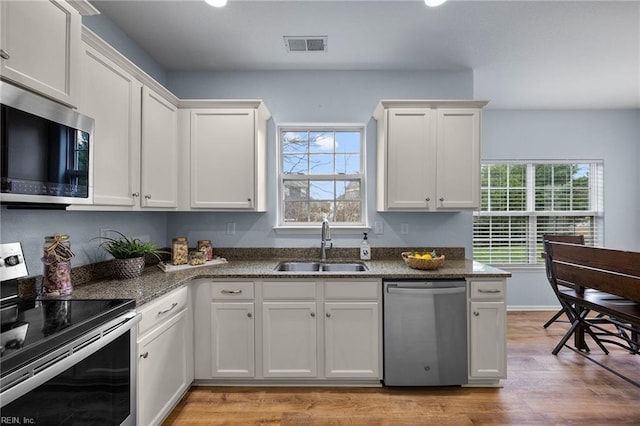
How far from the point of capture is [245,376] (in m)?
2.38

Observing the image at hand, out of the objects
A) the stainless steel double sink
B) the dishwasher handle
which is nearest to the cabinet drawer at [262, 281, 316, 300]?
the stainless steel double sink

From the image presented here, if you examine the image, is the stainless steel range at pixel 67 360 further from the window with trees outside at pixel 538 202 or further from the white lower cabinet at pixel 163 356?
the window with trees outside at pixel 538 202

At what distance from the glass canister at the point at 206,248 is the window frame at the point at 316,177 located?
0.62 meters

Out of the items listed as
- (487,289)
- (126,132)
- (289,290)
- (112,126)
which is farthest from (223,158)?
(487,289)

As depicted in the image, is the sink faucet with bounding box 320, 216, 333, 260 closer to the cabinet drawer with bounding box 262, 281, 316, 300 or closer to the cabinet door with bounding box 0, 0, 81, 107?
the cabinet drawer with bounding box 262, 281, 316, 300

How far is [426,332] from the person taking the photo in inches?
92.3

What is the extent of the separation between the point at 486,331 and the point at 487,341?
0.24 ft

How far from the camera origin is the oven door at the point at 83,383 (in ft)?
3.45

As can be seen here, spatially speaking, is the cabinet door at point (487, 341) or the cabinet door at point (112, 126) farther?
the cabinet door at point (487, 341)

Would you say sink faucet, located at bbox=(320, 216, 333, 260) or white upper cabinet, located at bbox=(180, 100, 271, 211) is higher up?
white upper cabinet, located at bbox=(180, 100, 271, 211)

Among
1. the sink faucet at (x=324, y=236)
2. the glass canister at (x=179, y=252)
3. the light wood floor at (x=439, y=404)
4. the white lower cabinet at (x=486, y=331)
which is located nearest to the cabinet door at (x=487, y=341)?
the white lower cabinet at (x=486, y=331)

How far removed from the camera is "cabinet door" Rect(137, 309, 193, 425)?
1.75 meters

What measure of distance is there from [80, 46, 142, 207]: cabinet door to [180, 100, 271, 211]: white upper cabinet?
564 mm

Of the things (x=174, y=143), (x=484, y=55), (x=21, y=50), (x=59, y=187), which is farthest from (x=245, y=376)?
(x=484, y=55)
